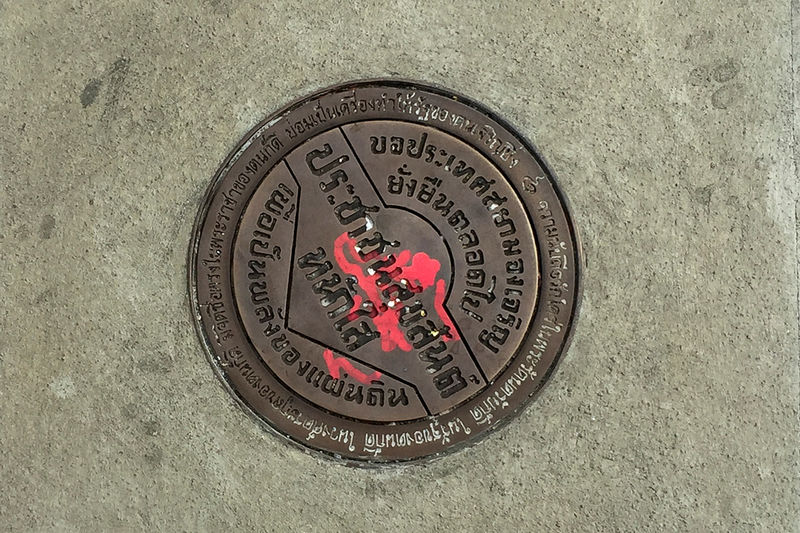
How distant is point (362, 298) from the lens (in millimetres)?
2150

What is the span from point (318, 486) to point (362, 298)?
0.74 m

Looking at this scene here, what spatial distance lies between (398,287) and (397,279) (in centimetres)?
3

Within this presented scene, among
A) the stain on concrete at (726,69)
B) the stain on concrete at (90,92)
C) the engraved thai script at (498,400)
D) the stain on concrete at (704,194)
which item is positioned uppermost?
the stain on concrete at (90,92)

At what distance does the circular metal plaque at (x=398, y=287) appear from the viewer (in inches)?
84.4

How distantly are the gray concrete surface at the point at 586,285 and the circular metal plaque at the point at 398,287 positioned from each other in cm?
14

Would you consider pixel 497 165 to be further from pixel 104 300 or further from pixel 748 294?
pixel 104 300

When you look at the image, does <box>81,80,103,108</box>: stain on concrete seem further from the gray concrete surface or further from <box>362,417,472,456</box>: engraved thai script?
<box>362,417,472,456</box>: engraved thai script

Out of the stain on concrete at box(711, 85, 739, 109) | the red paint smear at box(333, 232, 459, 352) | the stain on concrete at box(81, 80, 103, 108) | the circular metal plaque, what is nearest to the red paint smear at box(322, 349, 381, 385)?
the circular metal plaque

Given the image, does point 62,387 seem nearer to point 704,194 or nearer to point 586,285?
point 586,285

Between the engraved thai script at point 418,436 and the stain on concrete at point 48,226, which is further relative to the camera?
the stain on concrete at point 48,226

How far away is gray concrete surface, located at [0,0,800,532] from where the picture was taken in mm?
2197

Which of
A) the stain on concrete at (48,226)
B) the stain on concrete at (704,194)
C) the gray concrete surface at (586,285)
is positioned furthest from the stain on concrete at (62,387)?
the stain on concrete at (704,194)

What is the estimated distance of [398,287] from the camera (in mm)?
2152

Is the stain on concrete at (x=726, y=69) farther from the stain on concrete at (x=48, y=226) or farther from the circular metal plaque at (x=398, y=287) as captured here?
the stain on concrete at (x=48, y=226)
